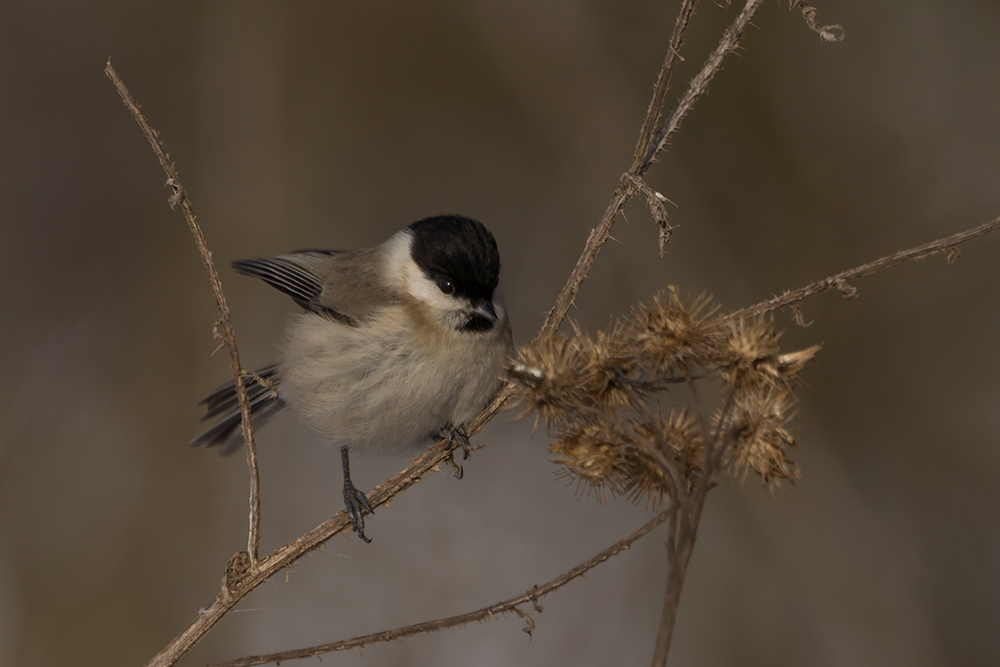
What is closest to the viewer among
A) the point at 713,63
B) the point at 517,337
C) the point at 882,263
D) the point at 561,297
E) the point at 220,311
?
the point at 882,263

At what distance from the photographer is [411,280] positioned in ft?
11.4

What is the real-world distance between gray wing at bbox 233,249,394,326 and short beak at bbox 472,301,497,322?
1.47ft

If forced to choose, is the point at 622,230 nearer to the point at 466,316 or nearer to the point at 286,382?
the point at 466,316

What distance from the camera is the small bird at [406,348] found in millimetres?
3197

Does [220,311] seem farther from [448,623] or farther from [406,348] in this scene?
[406,348]

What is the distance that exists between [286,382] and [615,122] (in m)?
2.90

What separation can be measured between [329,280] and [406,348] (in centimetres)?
81

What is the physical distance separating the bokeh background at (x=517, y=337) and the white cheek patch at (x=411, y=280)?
1883 mm

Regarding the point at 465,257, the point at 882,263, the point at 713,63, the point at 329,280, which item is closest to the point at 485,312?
the point at 465,257

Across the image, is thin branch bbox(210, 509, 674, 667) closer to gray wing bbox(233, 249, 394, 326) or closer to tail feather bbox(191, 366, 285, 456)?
gray wing bbox(233, 249, 394, 326)

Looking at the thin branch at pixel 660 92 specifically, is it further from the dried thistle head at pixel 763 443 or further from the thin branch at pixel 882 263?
the dried thistle head at pixel 763 443

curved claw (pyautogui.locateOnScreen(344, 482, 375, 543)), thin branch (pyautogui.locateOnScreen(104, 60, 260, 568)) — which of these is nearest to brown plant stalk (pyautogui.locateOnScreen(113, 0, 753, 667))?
thin branch (pyautogui.locateOnScreen(104, 60, 260, 568))

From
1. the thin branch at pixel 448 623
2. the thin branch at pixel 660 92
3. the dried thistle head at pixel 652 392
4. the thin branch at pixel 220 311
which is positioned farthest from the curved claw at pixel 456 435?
the thin branch at pixel 660 92

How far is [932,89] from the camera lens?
4961 millimetres
